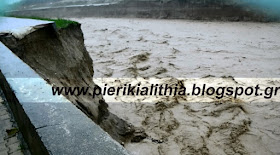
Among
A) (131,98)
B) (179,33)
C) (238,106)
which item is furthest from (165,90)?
(179,33)

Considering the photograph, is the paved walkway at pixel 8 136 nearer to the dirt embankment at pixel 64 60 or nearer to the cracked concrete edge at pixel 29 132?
the cracked concrete edge at pixel 29 132

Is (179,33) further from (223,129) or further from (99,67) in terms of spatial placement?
(223,129)

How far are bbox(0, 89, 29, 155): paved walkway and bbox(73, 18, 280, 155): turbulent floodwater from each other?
4.58 ft

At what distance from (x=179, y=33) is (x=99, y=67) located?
384 centimetres

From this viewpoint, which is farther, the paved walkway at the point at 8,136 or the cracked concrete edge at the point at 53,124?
the paved walkway at the point at 8,136

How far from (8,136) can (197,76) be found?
388 cm

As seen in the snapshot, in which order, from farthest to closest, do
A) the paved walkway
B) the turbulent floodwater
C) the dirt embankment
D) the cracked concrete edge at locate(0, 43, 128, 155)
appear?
the turbulent floodwater
the dirt embankment
the paved walkway
the cracked concrete edge at locate(0, 43, 128, 155)

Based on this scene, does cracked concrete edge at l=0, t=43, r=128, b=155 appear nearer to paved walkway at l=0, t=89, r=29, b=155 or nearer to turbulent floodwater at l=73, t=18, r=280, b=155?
paved walkway at l=0, t=89, r=29, b=155

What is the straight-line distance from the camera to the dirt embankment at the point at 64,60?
2.55 meters

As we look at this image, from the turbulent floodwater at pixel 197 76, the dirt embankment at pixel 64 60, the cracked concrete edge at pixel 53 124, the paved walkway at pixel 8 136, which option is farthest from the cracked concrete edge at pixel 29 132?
the turbulent floodwater at pixel 197 76

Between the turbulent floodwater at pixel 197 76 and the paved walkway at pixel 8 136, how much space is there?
1395mm

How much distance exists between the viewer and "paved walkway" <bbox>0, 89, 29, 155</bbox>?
177cm

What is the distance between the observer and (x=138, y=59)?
6355 mm

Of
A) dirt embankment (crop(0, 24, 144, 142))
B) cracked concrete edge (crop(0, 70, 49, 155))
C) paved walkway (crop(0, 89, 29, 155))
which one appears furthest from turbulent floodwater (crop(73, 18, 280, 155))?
cracked concrete edge (crop(0, 70, 49, 155))
